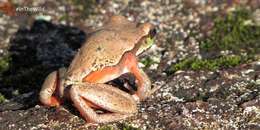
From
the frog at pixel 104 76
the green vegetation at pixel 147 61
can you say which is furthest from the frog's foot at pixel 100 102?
the green vegetation at pixel 147 61

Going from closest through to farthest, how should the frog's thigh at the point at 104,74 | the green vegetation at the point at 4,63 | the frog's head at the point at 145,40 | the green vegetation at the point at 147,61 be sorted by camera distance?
the frog's thigh at the point at 104,74 → the frog's head at the point at 145,40 → the green vegetation at the point at 147,61 → the green vegetation at the point at 4,63

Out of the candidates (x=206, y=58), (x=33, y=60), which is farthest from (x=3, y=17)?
(x=206, y=58)

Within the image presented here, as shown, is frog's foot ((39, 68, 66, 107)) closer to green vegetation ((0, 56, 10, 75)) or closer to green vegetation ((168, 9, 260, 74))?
green vegetation ((168, 9, 260, 74))

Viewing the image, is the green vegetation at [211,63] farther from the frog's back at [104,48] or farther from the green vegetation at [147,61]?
the frog's back at [104,48]

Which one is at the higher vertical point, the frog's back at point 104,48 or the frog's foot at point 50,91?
the frog's back at point 104,48

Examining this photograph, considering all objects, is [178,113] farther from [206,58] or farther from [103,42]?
[206,58]

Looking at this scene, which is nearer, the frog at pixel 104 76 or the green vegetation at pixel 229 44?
the frog at pixel 104 76

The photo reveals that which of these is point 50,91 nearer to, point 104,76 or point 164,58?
point 104,76

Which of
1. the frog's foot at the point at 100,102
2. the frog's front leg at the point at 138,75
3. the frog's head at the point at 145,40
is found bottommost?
the frog's foot at the point at 100,102
